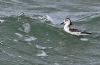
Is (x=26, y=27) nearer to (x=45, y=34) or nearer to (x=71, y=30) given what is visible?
(x=45, y=34)

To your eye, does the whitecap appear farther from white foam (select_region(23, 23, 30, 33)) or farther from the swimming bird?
the swimming bird

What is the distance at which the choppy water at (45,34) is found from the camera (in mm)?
12406

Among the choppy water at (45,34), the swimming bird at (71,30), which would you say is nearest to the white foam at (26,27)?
the choppy water at (45,34)

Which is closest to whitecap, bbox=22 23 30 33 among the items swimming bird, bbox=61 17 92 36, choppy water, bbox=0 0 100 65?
choppy water, bbox=0 0 100 65

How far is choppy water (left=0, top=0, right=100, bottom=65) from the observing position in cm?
1241

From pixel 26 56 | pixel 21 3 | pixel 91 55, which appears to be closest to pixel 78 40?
pixel 91 55

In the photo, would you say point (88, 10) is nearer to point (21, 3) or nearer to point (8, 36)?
point (21, 3)

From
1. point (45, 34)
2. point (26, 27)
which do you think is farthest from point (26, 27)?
point (45, 34)

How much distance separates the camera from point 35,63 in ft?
38.7

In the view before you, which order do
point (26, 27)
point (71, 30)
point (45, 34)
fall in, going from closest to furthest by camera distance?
point (45, 34), point (71, 30), point (26, 27)

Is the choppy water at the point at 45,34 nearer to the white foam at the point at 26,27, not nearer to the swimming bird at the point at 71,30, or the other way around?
the white foam at the point at 26,27

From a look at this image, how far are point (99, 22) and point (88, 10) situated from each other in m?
2.35

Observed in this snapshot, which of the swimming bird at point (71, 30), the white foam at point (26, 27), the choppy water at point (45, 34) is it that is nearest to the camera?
the choppy water at point (45, 34)

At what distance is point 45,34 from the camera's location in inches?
588
